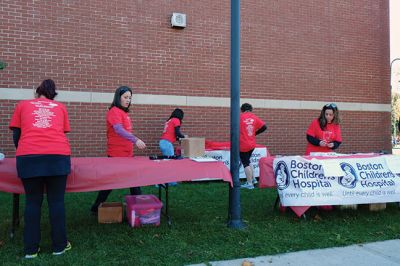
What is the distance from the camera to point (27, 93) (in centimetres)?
837

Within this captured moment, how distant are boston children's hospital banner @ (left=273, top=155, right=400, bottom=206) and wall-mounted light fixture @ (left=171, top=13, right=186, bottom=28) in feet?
16.7

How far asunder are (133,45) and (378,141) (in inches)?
321

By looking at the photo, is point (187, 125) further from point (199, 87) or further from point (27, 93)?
point (27, 93)

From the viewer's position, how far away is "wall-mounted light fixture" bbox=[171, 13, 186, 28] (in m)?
9.51

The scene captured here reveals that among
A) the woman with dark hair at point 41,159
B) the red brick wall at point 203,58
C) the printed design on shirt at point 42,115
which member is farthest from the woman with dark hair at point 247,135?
the printed design on shirt at point 42,115

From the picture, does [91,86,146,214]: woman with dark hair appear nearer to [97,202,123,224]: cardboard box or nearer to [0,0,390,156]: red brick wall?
[97,202,123,224]: cardboard box

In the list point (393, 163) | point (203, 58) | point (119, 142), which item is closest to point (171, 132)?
point (203, 58)

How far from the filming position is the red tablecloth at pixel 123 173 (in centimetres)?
437

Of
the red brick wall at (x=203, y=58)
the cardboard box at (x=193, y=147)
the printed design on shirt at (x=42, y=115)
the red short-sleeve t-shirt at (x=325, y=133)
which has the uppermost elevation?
the red brick wall at (x=203, y=58)

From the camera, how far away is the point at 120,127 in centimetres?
528

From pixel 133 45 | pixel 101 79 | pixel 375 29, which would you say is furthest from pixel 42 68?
pixel 375 29

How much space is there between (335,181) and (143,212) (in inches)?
107

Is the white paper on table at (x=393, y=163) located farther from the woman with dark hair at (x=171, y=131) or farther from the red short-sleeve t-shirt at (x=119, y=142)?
the woman with dark hair at (x=171, y=131)

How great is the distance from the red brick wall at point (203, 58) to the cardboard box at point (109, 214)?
12.3ft
